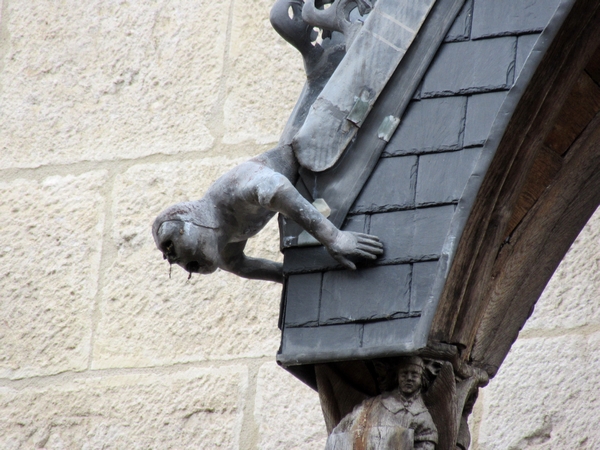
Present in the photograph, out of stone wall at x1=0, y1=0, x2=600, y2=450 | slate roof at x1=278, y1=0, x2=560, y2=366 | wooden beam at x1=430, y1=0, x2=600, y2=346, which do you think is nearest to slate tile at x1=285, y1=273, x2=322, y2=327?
slate roof at x1=278, y1=0, x2=560, y2=366

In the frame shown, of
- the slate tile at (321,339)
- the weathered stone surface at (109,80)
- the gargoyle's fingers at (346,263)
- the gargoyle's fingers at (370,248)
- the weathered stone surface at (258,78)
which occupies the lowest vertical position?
the weathered stone surface at (109,80)

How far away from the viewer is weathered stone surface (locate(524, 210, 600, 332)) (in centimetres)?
307

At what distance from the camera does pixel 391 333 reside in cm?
203

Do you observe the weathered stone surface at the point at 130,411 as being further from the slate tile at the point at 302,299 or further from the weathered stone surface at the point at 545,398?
the slate tile at the point at 302,299

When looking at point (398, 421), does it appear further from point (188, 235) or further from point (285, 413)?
point (285, 413)

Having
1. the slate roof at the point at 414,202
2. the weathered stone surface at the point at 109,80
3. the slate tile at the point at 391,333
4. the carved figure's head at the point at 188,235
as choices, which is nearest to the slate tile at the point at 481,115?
the slate roof at the point at 414,202

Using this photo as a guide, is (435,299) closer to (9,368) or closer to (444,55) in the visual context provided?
(444,55)

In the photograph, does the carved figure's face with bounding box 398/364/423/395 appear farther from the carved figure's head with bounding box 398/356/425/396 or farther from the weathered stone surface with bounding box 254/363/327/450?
the weathered stone surface with bounding box 254/363/327/450

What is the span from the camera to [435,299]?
6.62ft

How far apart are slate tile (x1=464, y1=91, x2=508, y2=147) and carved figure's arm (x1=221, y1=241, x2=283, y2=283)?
49 centimetres

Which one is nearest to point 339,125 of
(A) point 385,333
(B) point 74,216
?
(A) point 385,333

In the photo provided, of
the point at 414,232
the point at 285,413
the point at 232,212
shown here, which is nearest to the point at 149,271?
the point at 285,413

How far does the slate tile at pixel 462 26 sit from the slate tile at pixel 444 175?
220 mm

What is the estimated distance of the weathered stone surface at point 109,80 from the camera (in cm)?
362
